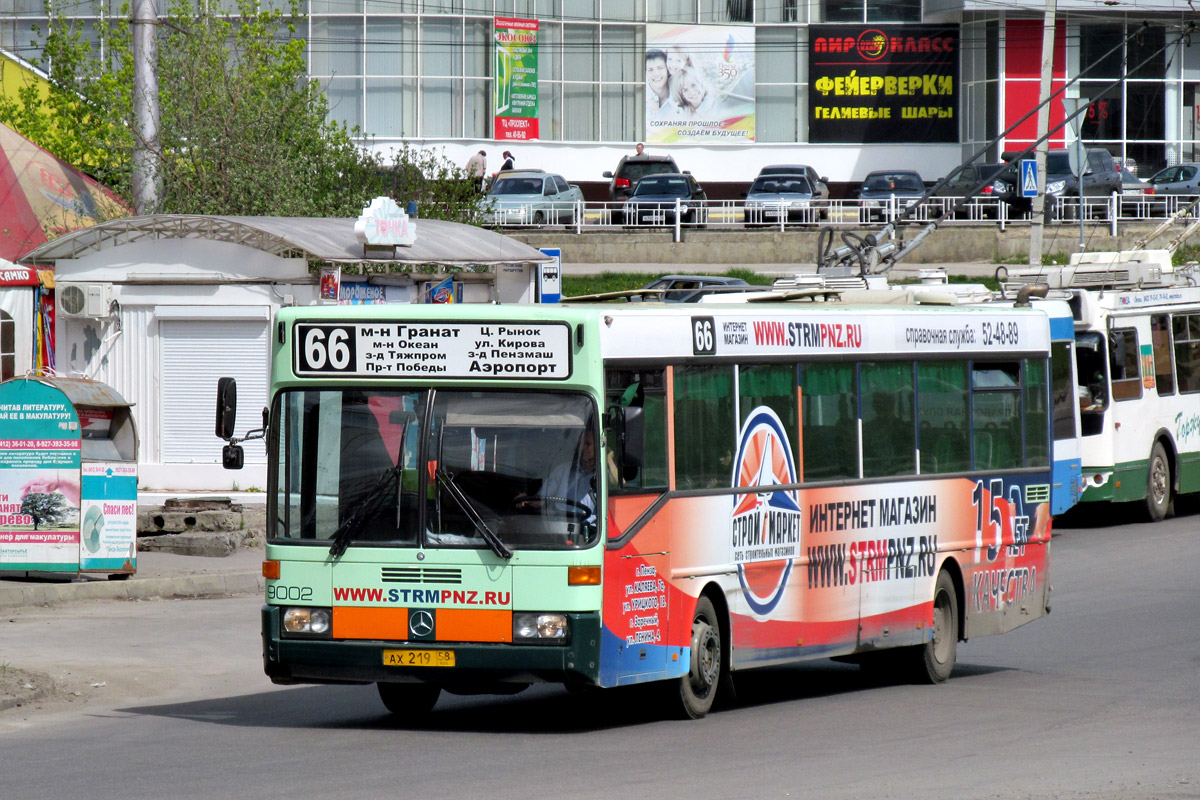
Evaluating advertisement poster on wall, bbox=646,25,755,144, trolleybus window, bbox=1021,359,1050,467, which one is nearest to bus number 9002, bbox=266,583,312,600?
trolleybus window, bbox=1021,359,1050,467

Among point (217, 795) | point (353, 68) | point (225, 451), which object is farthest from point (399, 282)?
point (353, 68)

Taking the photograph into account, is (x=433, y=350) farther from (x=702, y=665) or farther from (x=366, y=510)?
(x=702, y=665)

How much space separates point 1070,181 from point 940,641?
3195 centimetres

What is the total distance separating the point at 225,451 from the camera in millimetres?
9977

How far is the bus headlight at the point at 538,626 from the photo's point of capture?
905 centimetres

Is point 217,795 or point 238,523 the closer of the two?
point 217,795

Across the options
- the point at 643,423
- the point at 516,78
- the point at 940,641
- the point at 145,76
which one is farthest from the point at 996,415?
the point at 516,78

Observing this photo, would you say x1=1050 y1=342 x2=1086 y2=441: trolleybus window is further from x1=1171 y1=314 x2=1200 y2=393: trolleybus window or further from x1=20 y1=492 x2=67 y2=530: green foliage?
x1=20 y1=492 x2=67 y2=530: green foliage

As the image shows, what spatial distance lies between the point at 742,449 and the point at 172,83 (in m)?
19.7

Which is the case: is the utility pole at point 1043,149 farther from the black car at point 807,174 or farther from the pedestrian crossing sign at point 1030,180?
the black car at point 807,174

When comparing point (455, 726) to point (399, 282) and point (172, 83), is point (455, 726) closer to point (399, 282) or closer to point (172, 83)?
point (399, 282)

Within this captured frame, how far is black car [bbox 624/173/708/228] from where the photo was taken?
134ft

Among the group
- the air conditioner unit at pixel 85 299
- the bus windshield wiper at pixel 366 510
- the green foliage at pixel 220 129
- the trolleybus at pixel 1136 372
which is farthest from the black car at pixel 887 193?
the bus windshield wiper at pixel 366 510

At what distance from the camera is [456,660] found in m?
9.15
